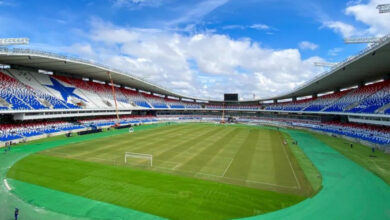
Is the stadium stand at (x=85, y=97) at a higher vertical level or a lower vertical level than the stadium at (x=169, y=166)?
higher

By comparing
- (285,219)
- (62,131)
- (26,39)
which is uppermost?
(26,39)

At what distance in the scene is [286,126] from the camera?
2322 inches

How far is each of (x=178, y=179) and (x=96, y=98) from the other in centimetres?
4075

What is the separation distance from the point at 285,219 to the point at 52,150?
25706 mm

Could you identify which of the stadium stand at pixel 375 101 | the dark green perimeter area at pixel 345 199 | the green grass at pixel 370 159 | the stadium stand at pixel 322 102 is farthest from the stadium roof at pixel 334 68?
the dark green perimeter area at pixel 345 199

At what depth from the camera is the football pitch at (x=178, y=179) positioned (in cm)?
1202

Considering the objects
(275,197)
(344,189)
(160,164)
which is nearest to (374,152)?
(344,189)

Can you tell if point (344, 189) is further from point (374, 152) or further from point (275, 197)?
point (374, 152)

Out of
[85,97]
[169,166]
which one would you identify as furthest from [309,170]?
[85,97]

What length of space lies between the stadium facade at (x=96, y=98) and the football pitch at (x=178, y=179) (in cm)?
1254

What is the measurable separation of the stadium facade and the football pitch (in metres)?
12.5

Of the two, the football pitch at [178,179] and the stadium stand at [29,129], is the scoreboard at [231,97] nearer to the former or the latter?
the stadium stand at [29,129]

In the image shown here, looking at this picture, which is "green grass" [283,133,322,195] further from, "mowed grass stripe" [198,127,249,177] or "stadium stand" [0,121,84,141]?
"stadium stand" [0,121,84,141]

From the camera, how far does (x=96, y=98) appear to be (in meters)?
49.0
